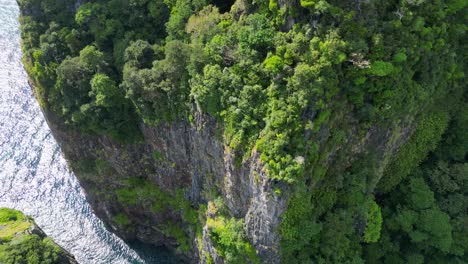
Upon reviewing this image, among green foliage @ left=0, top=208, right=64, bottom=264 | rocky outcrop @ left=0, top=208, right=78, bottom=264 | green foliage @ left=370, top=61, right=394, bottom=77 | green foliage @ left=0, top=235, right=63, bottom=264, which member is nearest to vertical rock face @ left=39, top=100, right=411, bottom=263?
green foliage @ left=370, top=61, right=394, bottom=77

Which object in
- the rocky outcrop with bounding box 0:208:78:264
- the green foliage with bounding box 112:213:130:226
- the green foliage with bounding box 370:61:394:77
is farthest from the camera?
the green foliage with bounding box 112:213:130:226

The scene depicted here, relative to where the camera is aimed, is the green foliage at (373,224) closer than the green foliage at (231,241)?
No

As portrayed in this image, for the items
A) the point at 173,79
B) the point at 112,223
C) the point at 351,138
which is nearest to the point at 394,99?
the point at 351,138

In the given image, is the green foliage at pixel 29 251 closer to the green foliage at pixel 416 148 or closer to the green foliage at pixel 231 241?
the green foliage at pixel 231 241

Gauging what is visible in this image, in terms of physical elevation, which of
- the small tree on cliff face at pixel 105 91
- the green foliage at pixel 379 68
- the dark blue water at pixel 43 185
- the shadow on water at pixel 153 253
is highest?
the green foliage at pixel 379 68

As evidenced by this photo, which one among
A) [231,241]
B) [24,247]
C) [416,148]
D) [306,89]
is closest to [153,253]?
[24,247]

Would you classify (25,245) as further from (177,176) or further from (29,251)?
(177,176)

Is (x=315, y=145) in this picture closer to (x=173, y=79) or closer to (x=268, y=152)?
(x=268, y=152)

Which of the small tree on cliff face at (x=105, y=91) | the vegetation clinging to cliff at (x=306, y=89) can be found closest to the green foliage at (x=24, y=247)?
the vegetation clinging to cliff at (x=306, y=89)

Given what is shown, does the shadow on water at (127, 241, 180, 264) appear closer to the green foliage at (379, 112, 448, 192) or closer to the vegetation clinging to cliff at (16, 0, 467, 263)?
the vegetation clinging to cliff at (16, 0, 467, 263)
